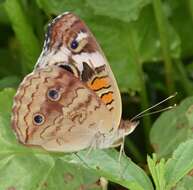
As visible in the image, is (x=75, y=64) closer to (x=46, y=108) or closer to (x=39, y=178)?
(x=46, y=108)

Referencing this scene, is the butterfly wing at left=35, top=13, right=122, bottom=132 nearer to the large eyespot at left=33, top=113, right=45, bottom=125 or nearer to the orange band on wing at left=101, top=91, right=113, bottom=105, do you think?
the orange band on wing at left=101, top=91, right=113, bottom=105

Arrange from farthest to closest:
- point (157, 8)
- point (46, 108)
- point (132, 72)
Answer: point (132, 72) → point (157, 8) → point (46, 108)

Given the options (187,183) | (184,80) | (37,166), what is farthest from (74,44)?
(184,80)

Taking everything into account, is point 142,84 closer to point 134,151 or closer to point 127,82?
point 127,82

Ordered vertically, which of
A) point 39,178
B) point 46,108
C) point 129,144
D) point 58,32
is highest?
point 58,32

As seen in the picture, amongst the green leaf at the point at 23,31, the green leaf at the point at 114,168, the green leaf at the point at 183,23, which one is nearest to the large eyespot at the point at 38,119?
the green leaf at the point at 114,168

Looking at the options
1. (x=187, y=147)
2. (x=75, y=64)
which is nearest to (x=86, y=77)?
(x=75, y=64)

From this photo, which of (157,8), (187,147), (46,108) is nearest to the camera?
(187,147)

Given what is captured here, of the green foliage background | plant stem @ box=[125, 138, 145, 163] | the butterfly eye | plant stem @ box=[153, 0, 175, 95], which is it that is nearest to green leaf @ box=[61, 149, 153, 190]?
the green foliage background
